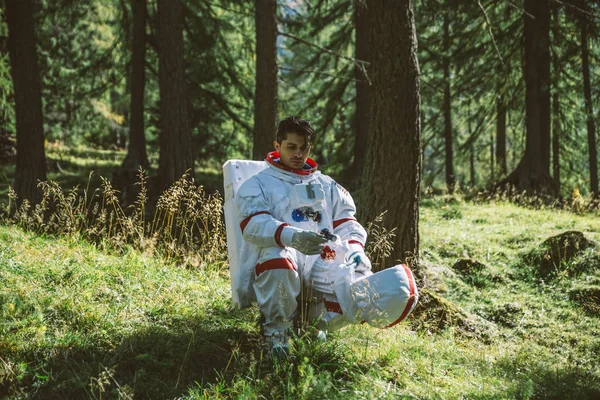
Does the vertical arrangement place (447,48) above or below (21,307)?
above

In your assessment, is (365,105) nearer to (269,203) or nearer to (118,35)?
(118,35)

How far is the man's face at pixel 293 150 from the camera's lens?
3.38 meters

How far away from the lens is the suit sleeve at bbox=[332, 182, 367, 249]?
3.43 metres

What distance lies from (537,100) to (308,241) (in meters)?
10.5

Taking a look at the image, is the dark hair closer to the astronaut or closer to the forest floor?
the astronaut

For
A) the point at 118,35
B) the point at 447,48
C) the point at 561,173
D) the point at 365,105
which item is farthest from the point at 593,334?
the point at 561,173

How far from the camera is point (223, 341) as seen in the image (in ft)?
10.9

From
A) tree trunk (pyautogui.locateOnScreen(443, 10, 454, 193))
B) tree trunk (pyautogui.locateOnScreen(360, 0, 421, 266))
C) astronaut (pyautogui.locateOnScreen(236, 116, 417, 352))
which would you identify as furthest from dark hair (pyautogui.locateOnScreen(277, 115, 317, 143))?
tree trunk (pyautogui.locateOnScreen(443, 10, 454, 193))

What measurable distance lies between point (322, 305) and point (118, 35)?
43.0ft

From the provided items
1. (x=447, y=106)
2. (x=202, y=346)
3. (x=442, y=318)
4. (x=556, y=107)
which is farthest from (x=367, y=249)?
(x=556, y=107)

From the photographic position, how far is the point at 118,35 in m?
13.9

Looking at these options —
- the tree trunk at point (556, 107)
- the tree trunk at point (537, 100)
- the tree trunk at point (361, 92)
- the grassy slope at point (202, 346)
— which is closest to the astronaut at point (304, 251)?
the grassy slope at point (202, 346)

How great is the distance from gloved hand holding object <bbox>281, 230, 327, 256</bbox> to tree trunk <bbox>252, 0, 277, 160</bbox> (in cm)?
480

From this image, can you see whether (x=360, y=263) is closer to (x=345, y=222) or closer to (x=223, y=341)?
(x=345, y=222)
